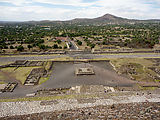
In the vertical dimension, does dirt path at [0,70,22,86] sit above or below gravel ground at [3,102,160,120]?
above

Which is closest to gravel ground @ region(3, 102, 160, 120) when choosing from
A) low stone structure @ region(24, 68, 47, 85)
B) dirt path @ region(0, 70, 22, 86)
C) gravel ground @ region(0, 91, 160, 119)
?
→ gravel ground @ region(0, 91, 160, 119)

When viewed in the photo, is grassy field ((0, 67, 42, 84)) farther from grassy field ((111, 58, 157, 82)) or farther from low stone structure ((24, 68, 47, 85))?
grassy field ((111, 58, 157, 82))

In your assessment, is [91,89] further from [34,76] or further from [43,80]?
[34,76]

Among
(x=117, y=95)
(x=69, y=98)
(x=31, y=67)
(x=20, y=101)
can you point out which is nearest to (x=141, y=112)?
(x=117, y=95)

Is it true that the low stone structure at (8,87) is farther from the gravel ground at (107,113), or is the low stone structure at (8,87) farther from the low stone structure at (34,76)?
the gravel ground at (107,113)

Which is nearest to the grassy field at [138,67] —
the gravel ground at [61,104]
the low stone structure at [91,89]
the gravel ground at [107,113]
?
the gravel ground at [61,104]

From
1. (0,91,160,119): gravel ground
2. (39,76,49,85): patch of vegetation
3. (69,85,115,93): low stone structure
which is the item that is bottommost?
(0,91,160,119): gravel ground
